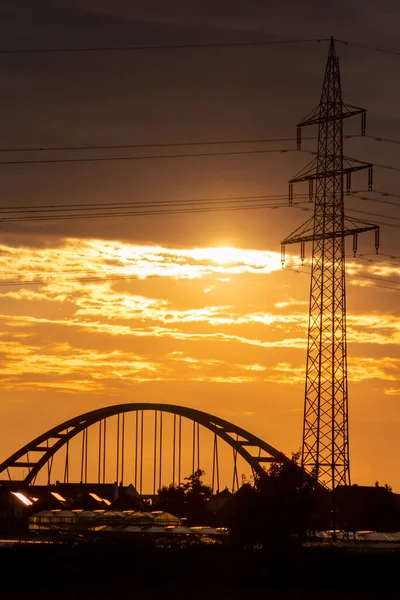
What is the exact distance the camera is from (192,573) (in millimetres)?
91625

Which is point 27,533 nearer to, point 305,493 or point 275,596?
point 305,493

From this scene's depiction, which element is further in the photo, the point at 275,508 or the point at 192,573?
the point at 275,508

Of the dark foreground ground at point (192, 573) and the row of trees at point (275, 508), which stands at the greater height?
the row of trees at point (275, 508)

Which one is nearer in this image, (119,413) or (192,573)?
(192,573)

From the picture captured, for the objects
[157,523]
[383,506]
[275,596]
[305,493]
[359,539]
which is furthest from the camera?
[383,506]

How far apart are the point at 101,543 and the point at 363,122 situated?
131 feet

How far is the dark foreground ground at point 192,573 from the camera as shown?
273 ft

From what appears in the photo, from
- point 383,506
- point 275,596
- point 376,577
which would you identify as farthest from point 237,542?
point 383,506

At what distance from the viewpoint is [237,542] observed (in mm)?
106375

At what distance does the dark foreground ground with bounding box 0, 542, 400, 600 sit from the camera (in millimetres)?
83125

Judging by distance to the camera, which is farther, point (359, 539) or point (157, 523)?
point (157, 523)

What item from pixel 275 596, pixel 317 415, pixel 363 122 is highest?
pixel 363 122

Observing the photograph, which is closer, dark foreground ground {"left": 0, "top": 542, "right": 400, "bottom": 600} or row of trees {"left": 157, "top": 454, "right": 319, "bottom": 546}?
dark foreground ground {"left": 0, "top": 542, "right": 400, "bottom": 600}

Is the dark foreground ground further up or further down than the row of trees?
further down
